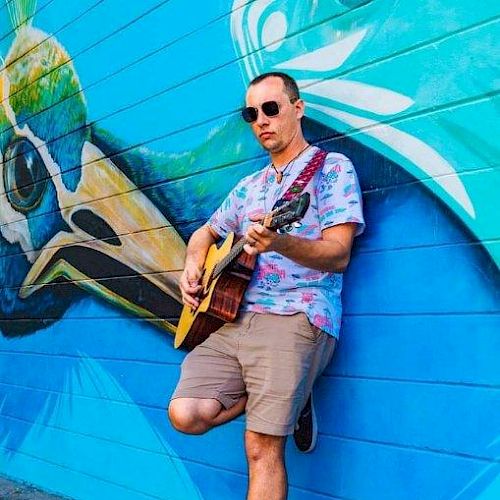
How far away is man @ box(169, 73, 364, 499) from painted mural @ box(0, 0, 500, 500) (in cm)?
16

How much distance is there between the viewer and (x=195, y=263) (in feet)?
8.45

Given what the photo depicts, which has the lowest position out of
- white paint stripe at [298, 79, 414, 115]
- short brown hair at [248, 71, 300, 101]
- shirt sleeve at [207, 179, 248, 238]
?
shirt sleeve at [207, 179, 248, 238]

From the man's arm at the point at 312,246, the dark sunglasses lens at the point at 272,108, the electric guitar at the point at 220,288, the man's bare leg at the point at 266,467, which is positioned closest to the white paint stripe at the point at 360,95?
the dark sunglasses lens at the point at 272,108

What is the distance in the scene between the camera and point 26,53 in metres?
4.15

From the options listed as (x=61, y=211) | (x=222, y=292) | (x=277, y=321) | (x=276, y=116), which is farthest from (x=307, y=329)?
(x=61, y=211)

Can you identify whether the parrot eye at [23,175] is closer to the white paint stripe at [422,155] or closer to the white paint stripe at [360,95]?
the white paint stripe at [360,95]

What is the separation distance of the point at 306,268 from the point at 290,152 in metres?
0.40

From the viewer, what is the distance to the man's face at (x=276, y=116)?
2.31m

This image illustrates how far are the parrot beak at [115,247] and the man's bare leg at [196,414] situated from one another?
34.6 inches

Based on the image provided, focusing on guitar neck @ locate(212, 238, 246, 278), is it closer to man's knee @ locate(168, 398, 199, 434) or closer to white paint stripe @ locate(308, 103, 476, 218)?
man's knee @ locate(168, 398, 199, 434)

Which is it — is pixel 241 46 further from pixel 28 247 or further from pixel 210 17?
pixel 28 247

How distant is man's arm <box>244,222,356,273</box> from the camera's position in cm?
→ 190

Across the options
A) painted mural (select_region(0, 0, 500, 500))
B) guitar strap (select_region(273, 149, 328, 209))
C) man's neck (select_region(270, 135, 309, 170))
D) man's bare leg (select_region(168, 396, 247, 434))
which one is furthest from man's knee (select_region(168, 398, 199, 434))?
man's neck (select_region(270, 135, 309, 170))

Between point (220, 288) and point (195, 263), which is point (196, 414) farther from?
point (195, 263)
